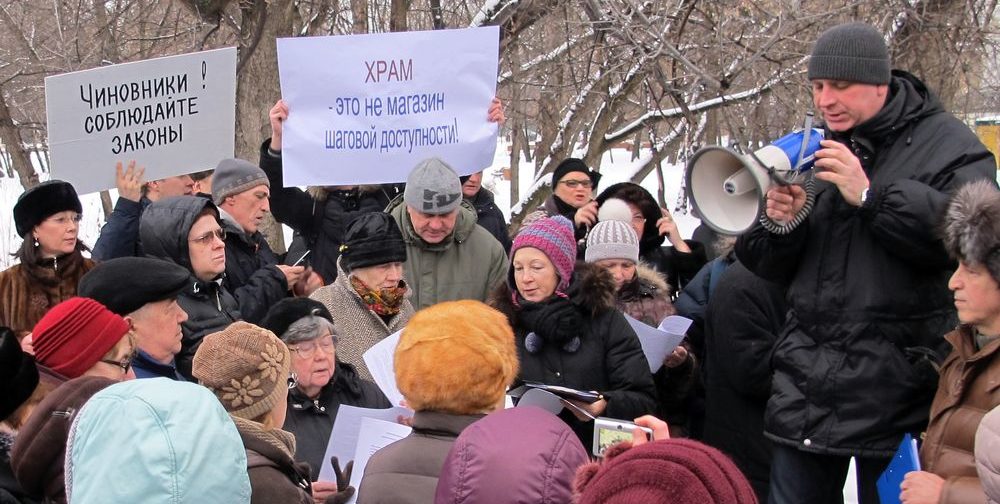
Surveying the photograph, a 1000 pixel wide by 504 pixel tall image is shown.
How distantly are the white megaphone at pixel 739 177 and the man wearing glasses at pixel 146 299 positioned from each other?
1773 millimetres

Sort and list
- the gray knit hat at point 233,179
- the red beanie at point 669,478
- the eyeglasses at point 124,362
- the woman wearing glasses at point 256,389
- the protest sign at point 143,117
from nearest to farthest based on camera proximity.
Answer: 1. the red beanie at point 669,478
2. the woman wearing glasses at point 256,389
3. the eyeglasses at point 124,362
4. the gray knit hat at point 233,179
5. the protest sign at point 143,117

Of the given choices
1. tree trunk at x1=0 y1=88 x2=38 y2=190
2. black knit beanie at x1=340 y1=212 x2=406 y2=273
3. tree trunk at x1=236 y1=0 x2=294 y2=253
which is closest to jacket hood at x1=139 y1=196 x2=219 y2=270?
black knit beanie at x1=340 y1=212 x2=406 y2=273

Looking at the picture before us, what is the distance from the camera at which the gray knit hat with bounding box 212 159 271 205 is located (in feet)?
14.9

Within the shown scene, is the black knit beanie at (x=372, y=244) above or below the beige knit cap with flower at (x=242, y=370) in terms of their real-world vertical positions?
above

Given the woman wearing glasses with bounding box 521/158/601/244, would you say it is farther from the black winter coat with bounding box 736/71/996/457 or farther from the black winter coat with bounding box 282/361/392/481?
the black winter coat with bounding box 736/71/996/457

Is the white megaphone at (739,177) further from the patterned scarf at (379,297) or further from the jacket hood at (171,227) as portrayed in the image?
the jacket hood at (171,227)

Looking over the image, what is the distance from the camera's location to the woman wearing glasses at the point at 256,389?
7.88 feet

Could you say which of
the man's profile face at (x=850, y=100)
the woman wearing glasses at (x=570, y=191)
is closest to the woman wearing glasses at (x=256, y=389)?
the man's profile face at (x=850, y=100)

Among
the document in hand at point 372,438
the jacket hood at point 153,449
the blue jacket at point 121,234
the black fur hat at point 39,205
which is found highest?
the black fur hat at point 39,205

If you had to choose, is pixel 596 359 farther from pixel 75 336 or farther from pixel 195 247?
pixel 75 336

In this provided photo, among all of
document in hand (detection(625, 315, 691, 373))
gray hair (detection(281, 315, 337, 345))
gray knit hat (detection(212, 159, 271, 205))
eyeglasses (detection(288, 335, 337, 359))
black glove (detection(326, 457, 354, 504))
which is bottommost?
black glove (detection(326, 457, 354, 504))

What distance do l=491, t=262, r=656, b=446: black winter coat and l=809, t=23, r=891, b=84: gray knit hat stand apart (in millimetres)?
1170

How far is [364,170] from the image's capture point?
16.6ft

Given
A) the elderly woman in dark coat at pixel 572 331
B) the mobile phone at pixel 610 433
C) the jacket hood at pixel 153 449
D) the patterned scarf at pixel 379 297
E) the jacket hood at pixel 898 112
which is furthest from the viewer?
the patterned scarf at pixel 379 297
